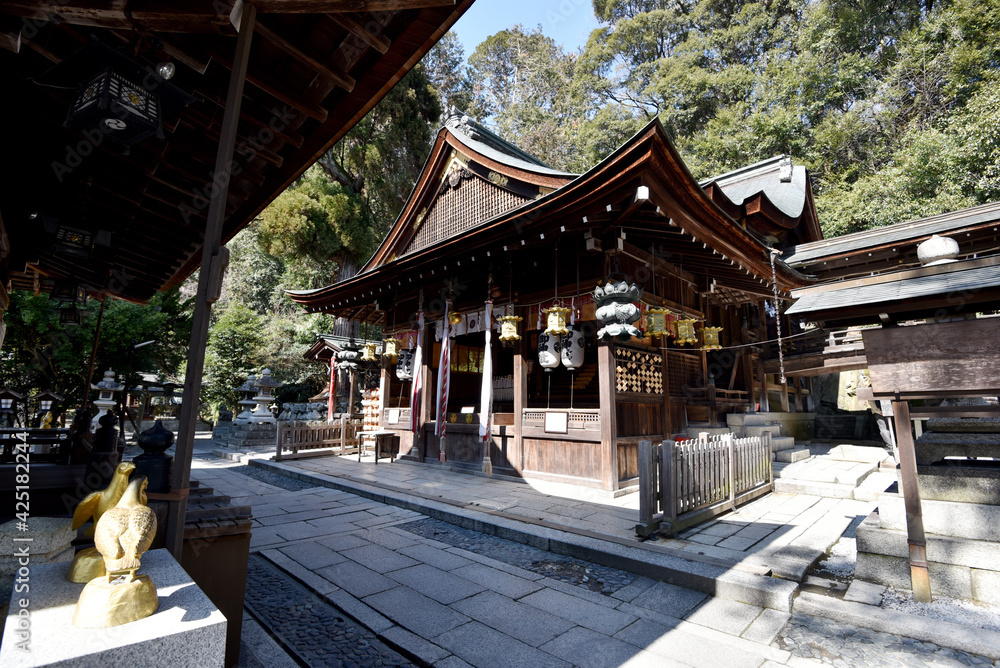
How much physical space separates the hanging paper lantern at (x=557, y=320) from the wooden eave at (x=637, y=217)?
1278 millimetres

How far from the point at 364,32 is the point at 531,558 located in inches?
191

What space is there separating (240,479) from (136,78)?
9033 mm

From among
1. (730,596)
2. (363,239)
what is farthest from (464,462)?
(363,239)

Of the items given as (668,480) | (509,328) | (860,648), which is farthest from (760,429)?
(860,648)

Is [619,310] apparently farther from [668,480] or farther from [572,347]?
[668,480]

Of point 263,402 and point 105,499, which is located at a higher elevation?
point 263,402

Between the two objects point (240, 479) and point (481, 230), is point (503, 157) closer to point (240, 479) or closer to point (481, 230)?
point (481, 230)

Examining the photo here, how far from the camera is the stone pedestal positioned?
141 cm

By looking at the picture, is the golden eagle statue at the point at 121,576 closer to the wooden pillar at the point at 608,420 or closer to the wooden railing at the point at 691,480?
the wooden railing at the point at 691,480

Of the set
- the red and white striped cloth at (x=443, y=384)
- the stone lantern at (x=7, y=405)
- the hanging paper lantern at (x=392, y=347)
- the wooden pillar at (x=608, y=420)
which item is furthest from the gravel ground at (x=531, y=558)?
the stone lantern at (x=7, y=405)

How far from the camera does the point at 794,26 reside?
91.6 feet

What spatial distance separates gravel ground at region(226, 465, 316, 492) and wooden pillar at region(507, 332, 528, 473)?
399cm

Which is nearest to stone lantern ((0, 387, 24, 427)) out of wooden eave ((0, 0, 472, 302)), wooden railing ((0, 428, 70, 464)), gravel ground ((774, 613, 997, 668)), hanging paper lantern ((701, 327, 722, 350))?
wooden railing ((0, 428, 70, 464))

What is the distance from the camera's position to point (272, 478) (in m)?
10.1
